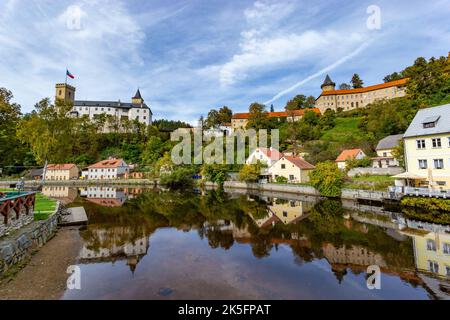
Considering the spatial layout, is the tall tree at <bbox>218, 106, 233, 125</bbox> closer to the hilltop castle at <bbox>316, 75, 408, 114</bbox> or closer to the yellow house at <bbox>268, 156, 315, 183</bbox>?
the hilltop castle at <bbox>316, 75, 408, 114</bbox>

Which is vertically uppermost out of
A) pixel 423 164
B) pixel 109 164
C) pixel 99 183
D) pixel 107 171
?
pixel 109 164

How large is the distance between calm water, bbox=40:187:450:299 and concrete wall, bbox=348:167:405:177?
15.9 meters

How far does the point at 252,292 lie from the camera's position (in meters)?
8.16

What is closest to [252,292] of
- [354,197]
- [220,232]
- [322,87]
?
[220,232]

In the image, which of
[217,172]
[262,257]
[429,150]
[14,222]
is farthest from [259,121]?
[14,222]

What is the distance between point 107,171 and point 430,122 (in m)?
67.3

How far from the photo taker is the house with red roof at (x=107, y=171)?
62.9 m

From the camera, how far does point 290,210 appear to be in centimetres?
2362

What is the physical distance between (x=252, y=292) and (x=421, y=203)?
20627 mm

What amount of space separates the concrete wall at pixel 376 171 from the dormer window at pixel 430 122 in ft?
31.8

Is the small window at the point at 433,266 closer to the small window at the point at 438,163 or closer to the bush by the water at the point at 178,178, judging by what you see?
the small window at the point at 438,163

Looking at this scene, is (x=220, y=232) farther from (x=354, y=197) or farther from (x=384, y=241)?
Answer: (x=354, y=197)

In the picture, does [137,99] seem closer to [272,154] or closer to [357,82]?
[272,154]

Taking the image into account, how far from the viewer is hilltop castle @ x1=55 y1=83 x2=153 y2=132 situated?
304ft
